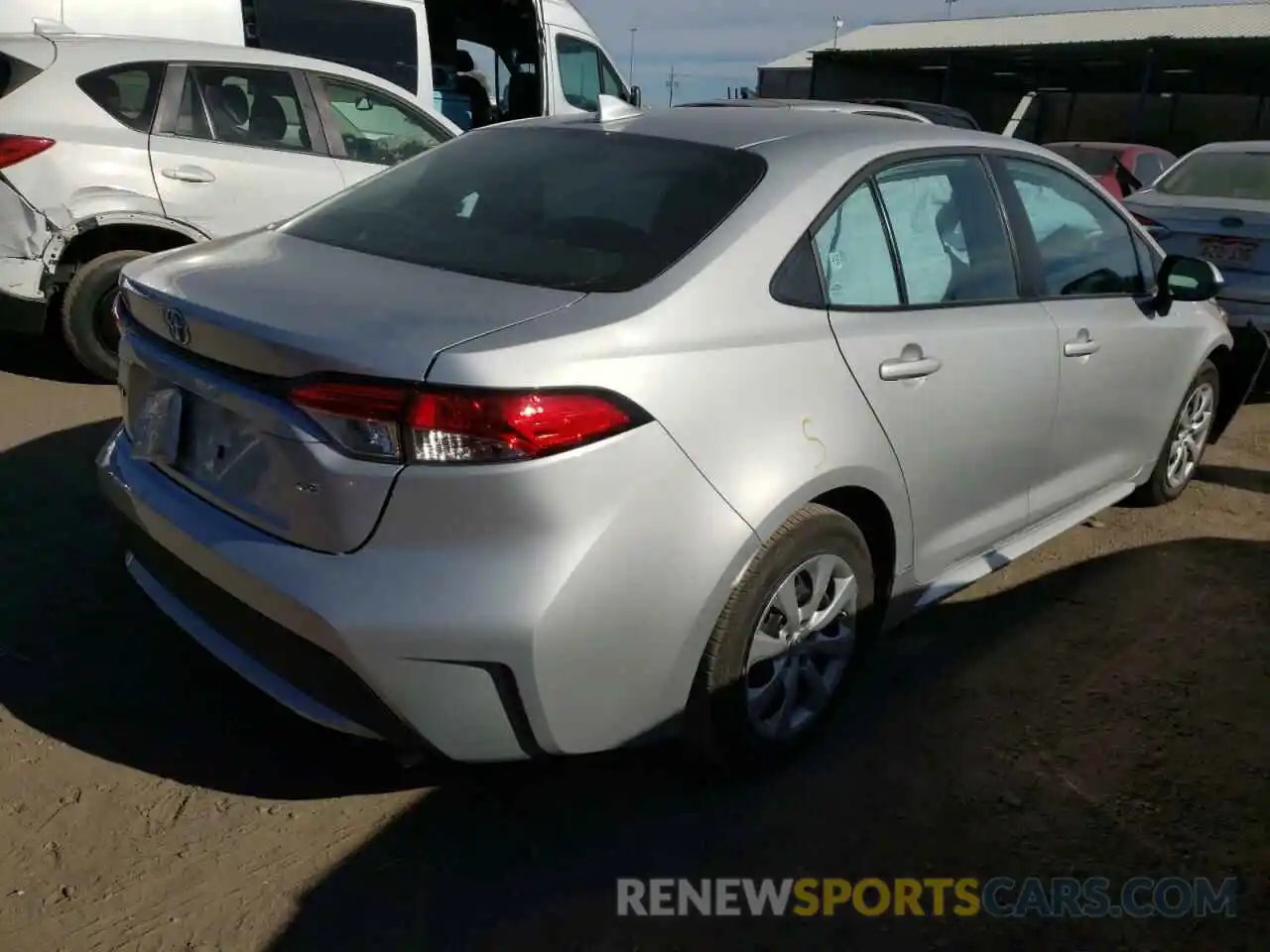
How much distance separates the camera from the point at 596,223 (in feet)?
8.61

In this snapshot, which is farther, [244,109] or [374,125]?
[374,125]

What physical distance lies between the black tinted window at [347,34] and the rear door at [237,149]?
2069mm

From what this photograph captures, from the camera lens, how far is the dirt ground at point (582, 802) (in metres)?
2.24

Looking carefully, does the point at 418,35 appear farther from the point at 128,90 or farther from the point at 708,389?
the point at 708,389

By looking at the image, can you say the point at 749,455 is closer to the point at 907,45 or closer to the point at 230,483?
the point at 230,483

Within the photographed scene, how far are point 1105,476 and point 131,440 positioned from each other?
3.17m

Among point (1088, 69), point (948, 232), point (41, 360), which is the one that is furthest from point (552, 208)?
point (1088, 69)

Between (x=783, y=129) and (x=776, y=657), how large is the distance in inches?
56.0

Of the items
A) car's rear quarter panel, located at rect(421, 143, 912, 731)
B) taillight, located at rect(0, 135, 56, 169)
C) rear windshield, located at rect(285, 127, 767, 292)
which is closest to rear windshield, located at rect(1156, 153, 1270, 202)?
rear windshield, located at rect(285, 127, 767, 292)

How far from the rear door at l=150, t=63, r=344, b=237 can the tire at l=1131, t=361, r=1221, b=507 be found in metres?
4.39

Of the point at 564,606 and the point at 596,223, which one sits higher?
the point at 596,223

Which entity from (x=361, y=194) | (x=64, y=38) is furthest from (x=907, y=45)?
(x=361, y=194)

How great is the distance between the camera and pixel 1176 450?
4555 mm

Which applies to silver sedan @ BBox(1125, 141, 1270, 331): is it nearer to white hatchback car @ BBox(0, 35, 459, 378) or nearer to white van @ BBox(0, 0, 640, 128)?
white van @ BBox(0, 0, 640, 128)
